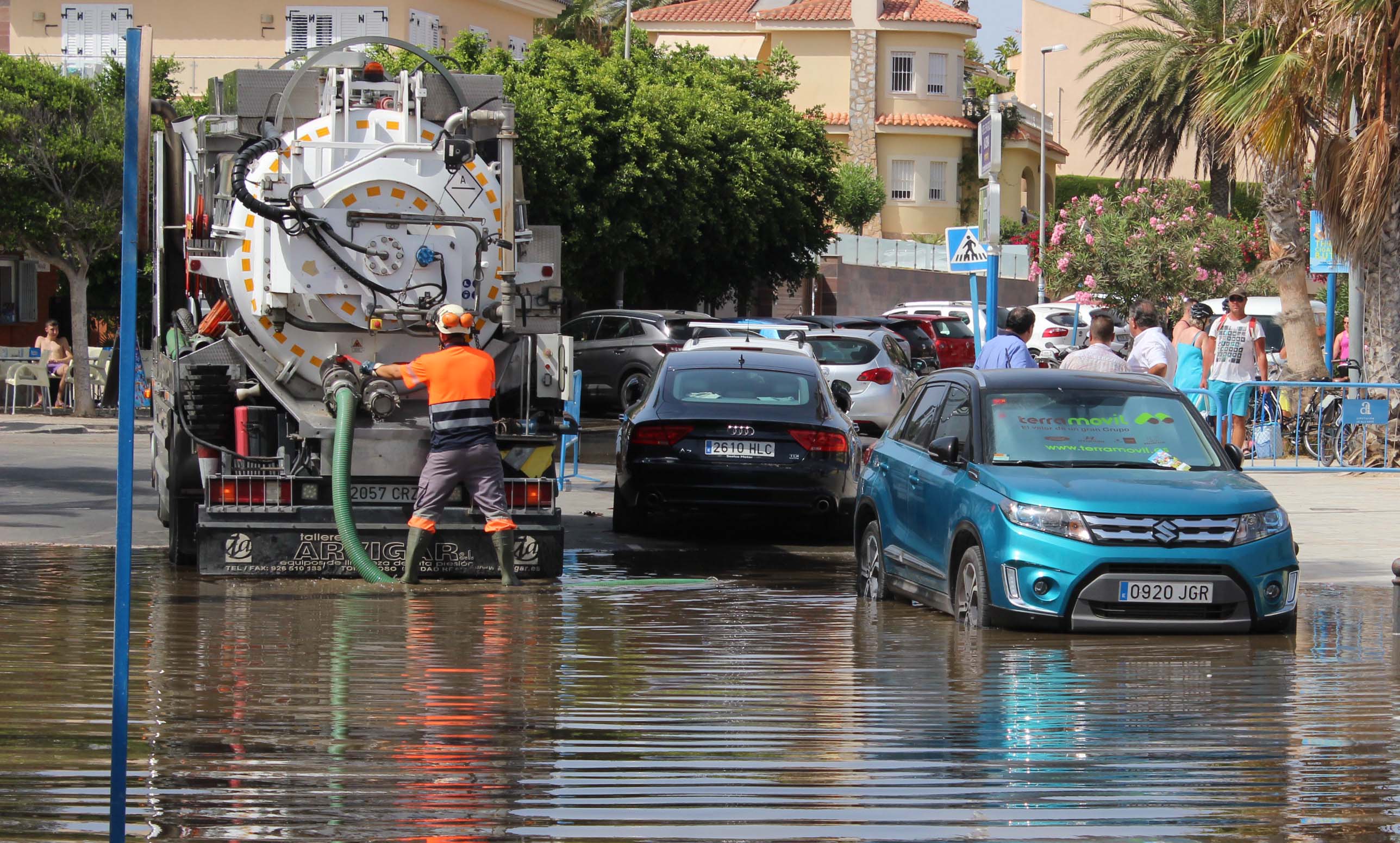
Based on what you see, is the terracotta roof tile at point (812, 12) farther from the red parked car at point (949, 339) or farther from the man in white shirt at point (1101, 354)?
the man in white shirt at point (1101, 354)

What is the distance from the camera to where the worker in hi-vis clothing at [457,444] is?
10.9 metres

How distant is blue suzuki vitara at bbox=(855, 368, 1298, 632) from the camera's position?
30.2 feet

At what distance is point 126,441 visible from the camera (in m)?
4.71

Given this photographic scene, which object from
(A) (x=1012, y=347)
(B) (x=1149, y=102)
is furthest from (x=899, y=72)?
(A) (x=1012, y=347)

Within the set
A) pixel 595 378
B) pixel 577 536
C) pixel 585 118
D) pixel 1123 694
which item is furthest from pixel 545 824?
pixel 585 118

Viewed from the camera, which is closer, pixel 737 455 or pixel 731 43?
pixel 737 455

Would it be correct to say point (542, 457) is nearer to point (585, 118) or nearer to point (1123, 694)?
point (1123, 694)

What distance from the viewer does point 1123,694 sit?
25.9 ft

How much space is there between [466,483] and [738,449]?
329 centimetres

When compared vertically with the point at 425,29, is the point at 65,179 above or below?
below

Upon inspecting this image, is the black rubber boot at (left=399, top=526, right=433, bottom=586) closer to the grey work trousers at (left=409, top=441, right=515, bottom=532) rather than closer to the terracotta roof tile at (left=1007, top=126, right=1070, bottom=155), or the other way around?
the grey work trousers at (left=409, top=441, right=515, bottom=532)

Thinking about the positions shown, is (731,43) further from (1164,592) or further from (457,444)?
(1164,592)

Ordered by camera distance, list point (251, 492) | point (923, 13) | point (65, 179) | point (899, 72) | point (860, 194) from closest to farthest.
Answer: point (251, 492)
point (65, 179)
point (860, 194)
point (923, 13)
point (899, 72)

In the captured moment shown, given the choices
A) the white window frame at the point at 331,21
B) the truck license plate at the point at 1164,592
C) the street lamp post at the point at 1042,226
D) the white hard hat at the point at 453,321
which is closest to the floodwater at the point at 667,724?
the truck license plate at the point at 1164,592
